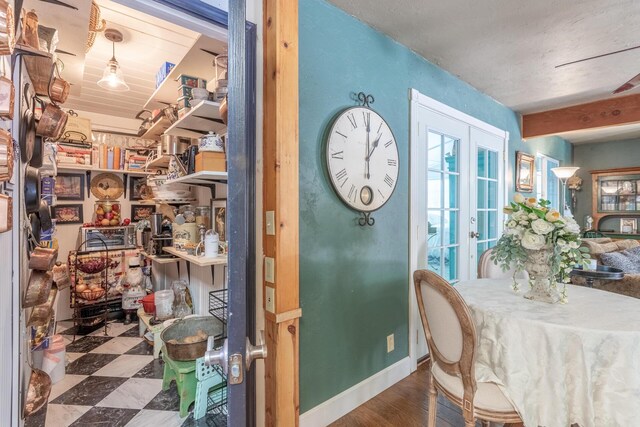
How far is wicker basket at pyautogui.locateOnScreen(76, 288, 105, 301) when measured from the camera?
308 cm

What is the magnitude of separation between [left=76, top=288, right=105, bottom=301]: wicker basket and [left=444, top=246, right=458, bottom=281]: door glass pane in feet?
11.4

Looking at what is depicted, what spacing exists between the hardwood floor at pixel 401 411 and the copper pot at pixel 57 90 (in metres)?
2.15

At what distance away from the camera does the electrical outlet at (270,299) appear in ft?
4.63

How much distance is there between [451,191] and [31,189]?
2922 millimetres

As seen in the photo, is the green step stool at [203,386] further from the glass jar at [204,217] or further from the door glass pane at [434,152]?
the door glass pane at [434,152]

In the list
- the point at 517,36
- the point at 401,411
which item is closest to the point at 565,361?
the point at 401,411

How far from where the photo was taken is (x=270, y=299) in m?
1.44

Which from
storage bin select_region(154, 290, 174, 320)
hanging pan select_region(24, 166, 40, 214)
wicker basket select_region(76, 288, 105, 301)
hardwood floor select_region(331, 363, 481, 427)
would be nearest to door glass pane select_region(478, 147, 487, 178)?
hardwood floor select_region(331, 363, 481, 427)

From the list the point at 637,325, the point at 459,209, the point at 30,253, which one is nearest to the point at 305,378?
the point at 30,253

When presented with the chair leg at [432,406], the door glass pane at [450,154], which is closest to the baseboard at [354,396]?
the chair leg at [432,406]

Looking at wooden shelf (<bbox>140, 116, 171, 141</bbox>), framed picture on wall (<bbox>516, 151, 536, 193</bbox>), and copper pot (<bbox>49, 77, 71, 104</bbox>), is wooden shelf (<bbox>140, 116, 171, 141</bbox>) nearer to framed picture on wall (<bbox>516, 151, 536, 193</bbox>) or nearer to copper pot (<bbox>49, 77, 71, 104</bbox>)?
copper pot (<bbox>49, 77, 71, 104</bbox>)

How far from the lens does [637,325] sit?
1252 millimetres

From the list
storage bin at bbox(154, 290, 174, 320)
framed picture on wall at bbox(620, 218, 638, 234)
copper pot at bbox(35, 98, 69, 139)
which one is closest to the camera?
copper pot at bbox(35, 98, 69, 139)

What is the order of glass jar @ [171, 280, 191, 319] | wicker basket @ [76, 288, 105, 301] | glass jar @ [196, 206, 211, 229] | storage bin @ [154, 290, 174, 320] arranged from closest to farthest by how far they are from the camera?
glass jar @ [196, 206, 211, 229] < glass jar @ [171, 280, 191, 319] < storage bin @ [154, 290, 174, 320] < wicker basket @ [76, 288, 105, 301]
